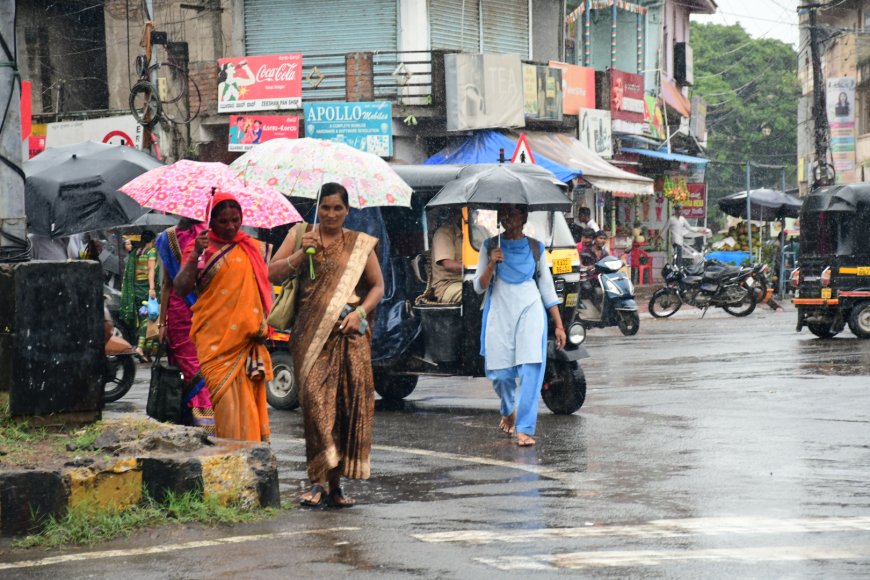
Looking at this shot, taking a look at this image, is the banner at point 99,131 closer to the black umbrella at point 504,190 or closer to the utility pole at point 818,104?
the utility pole at point 818,104

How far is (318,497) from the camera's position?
7.30m

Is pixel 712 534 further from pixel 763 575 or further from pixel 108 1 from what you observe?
pixel 108 1

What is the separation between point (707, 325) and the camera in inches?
931

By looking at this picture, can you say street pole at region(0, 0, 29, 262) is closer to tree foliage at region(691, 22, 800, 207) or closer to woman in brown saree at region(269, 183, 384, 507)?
woman in brown saree at region(269, 183, 384, 507)

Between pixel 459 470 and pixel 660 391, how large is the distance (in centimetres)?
511

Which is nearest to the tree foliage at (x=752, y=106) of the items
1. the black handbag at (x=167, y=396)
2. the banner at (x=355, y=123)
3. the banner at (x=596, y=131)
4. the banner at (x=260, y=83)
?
the banner at (x=596, y=131)

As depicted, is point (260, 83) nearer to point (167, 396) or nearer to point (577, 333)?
point (577, 333)

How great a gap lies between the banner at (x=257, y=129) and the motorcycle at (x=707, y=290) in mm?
7396

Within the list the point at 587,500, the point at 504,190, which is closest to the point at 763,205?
the point at 504,190

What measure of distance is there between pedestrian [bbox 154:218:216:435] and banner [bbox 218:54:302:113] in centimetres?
1828

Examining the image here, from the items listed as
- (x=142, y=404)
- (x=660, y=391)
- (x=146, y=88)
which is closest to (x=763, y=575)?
(x=660, y=391)

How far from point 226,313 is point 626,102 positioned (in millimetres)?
25231

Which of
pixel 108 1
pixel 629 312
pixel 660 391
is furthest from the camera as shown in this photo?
pixel 108 1

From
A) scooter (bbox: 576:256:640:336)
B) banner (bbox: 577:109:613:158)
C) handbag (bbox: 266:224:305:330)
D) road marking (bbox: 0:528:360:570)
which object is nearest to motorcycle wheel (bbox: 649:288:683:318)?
scooter (bbox: 576:256:640:336)
